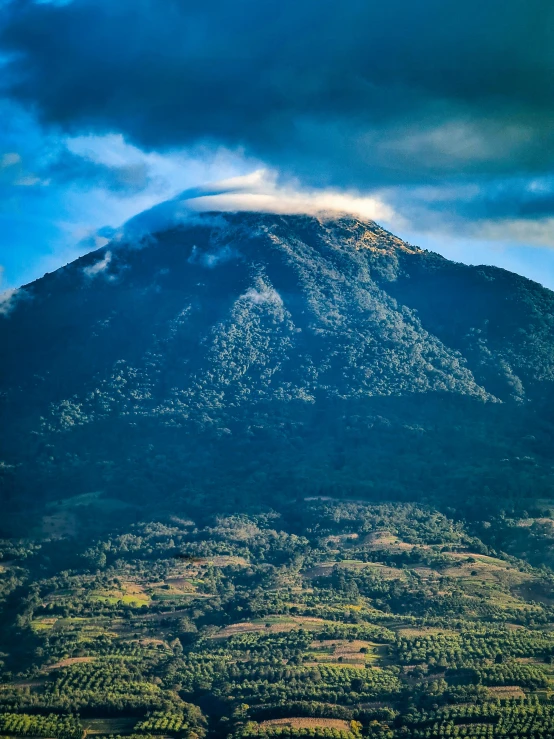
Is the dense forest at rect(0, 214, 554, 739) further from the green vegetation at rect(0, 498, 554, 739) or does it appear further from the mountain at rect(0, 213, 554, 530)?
the mountain at rect(0, 213, 554, 530)

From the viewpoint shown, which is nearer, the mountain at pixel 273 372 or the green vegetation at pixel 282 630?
the green vegetation at pixel 282 630

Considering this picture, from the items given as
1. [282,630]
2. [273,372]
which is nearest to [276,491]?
[273,372]

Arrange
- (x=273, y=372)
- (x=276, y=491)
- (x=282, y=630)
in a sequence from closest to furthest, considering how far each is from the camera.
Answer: (x=282, y=630)
(x=276, y=491)
(x=273, y=372)

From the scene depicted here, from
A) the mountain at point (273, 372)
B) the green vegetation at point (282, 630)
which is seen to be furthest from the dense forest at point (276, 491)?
the mountain at point (273, 372)

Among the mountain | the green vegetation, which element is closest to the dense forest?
the green vegetation

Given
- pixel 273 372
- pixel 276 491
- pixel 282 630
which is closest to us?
pixel 282 630

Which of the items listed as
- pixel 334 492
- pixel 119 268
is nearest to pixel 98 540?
pixel 334 492

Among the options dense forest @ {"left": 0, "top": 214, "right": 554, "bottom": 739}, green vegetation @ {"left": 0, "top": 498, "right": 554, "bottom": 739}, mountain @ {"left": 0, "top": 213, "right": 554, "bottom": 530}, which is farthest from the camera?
mountain @ {"left": 0, "top": 213, "right": 554, "bottom": 530}

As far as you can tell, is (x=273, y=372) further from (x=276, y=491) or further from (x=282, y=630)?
(x=282, y=630)

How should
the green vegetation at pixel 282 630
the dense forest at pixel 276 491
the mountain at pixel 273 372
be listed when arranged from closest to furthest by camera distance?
the green vegetation at pixel 282 630 → the dense forest at pixel 276 491 → the mountain at pixel 273 372

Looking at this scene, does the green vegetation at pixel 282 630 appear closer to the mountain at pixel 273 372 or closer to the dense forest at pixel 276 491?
the dense forest at pixel 276 491
